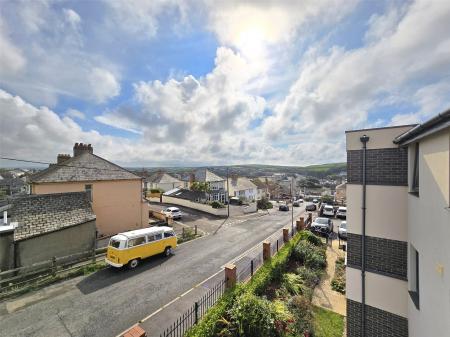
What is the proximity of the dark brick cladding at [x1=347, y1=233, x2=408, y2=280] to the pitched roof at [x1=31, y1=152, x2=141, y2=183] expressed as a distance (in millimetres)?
22116

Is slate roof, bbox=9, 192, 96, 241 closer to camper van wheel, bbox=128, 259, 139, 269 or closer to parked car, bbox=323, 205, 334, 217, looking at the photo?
camper van wheel, bbox=128, 259, 139, 269

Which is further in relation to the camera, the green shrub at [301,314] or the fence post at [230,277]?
the fence post at [230,277]

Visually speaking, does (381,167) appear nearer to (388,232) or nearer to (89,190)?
(388,232)

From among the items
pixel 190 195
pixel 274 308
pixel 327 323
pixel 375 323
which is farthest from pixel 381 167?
pixel 190 195

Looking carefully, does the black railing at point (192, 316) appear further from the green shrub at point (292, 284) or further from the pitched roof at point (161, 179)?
the pitched roof at point (161, 179)

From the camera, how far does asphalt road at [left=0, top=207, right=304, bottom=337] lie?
8820 millimetres

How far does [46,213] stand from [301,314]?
17088 millimetres

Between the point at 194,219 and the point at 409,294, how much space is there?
82.6ft

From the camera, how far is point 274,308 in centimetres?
888

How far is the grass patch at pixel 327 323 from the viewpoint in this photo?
911 centimetres

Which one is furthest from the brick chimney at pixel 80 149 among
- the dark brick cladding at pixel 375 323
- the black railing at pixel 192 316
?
the dark brick cladding at pixel 375 323

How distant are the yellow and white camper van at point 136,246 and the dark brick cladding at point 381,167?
40.6 ft

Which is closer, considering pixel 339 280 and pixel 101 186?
pixel 339 280

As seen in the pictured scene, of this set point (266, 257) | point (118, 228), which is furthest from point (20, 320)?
point (118, 228)
